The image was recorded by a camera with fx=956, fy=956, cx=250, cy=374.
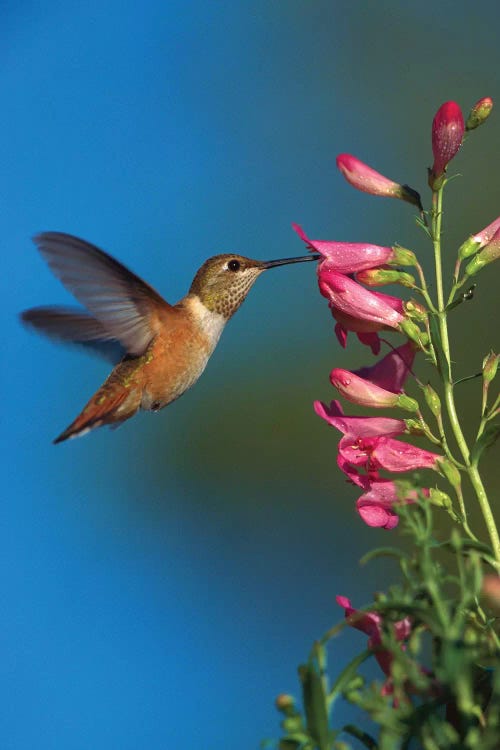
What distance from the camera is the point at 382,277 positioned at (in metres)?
1.44

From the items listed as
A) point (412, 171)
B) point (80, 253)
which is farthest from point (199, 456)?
point (80, 253)

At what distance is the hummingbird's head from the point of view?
237 cm

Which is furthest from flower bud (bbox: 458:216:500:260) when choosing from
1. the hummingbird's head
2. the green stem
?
the hummingbird's head

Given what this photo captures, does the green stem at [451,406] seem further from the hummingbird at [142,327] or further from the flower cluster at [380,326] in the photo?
the hummingbird at [142,327]

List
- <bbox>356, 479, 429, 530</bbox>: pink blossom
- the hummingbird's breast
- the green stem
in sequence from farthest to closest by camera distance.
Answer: the hummingbird's breast, <bbox>356, 479, 429, 530</bbox>: pink blossom, the green stem

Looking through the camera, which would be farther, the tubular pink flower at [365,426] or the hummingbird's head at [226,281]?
the hummingbird's head at [226,281]

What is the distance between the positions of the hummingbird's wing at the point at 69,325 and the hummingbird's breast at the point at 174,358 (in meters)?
0.12

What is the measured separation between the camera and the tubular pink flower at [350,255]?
1.47 metres

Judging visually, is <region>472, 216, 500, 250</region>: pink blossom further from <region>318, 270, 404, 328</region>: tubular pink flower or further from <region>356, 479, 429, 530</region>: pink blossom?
<region>356, 479, 429, 530</region>: pink blossom

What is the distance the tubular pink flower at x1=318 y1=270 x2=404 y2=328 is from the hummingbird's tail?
→ 0.80 m

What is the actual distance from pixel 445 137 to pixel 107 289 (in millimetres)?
944

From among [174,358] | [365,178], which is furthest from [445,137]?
[174,358]

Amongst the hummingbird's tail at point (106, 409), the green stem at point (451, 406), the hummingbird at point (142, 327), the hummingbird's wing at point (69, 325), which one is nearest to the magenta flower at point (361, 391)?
the green stem at point (451, 406)

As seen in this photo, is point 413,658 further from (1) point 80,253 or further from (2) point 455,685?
(1) point 80,253
